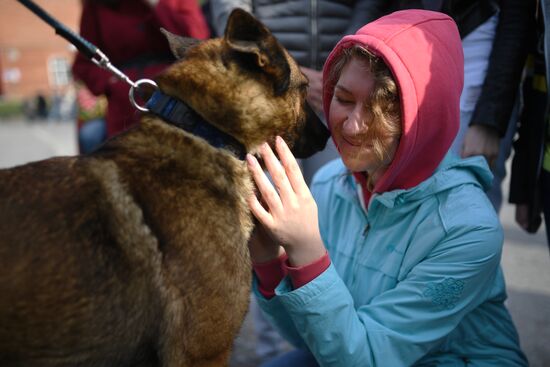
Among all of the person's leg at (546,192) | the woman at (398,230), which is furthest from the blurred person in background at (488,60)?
the woman at (398,230)

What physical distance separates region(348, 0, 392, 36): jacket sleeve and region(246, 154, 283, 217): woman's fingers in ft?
4.15

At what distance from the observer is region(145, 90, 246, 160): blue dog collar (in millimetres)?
1579

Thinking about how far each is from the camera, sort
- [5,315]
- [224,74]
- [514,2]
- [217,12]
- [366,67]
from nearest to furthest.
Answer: [5,315], [224,74], [366,67], [514,2], [217,12]

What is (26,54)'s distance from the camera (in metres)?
38.6

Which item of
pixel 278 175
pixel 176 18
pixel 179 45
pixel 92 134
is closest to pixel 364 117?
pixel 278 175

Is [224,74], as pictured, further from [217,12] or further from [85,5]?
[85,5]

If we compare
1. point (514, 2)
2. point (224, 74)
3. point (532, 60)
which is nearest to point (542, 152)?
point (532, 60)

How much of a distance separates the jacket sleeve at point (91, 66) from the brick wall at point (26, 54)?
37.1 m

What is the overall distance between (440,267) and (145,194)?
0.98 meters

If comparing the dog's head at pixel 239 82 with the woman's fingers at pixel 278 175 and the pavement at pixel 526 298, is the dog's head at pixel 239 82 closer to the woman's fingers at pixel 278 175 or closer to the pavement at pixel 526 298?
the woman's fingers at pixel 278 175

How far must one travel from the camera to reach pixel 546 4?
6.58 ft

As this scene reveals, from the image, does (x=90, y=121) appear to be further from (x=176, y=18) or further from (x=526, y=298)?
(x=526, y=298)

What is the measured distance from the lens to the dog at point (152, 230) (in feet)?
4.27

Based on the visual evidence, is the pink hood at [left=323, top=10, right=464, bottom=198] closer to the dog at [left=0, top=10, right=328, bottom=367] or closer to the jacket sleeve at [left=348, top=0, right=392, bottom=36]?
the dog at [left=0, top=10, right=328, bottom=367]
